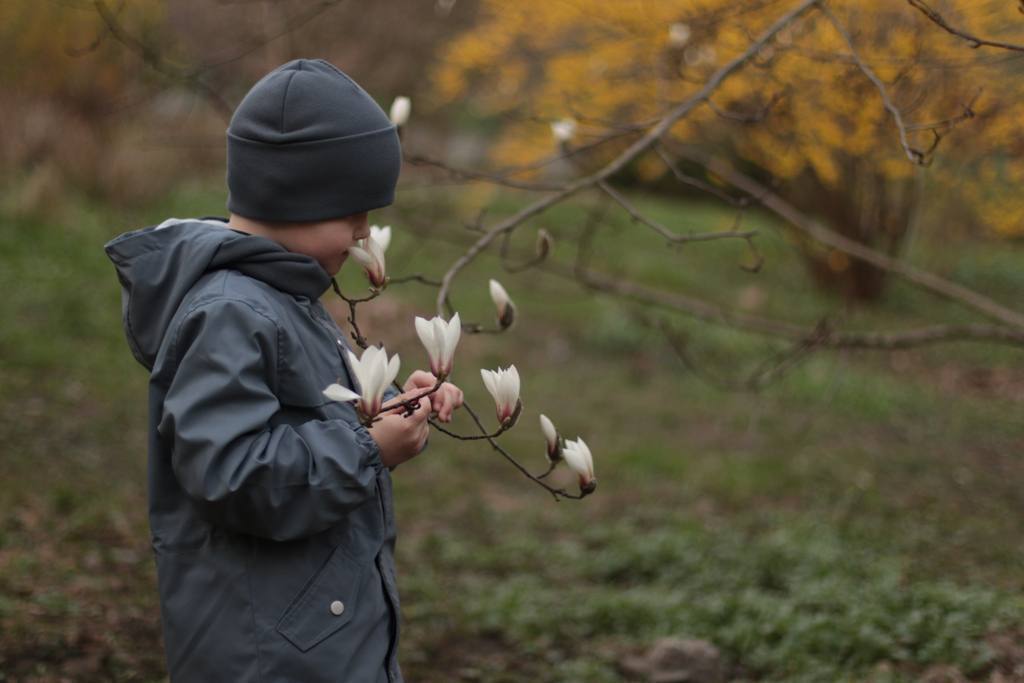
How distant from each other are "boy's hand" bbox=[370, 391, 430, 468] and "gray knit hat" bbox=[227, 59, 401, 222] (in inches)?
13.7

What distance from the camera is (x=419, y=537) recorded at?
4.61 metres

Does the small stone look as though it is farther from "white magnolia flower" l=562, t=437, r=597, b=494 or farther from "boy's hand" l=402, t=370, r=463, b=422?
"boy's hand" l=402, t=370, r=463, b=422

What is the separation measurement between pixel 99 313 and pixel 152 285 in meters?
5.42

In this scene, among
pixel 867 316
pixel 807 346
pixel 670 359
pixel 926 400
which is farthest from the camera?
pixel 867 316

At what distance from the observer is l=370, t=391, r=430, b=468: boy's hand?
170 centimetres

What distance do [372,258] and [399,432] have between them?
0.36 m

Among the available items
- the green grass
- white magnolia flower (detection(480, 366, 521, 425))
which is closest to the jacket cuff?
white magnolia flower (detection(480, 366, 521, 425))

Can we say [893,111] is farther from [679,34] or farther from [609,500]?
[609,500]

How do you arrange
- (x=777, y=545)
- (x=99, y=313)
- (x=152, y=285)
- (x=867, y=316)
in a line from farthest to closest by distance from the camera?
(x=867, y=316) → (x=99, y=313) → (x=777, y=545) → (x=152, y=285)

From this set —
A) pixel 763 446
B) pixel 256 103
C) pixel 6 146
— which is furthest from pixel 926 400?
pixel 6 146

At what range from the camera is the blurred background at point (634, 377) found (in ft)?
11.4

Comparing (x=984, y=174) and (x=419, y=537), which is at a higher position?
(x=984, y=174)

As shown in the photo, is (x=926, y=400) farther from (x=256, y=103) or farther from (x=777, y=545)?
(x=256, y=103)

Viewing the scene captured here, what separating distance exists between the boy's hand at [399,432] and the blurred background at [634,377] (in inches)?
50.2
